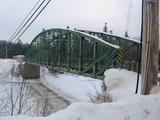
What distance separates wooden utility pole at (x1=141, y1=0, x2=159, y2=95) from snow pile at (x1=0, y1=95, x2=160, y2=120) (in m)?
1.79

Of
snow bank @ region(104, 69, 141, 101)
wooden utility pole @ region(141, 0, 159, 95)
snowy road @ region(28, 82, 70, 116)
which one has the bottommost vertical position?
snowy road @ region(28, 82, 70, 116)

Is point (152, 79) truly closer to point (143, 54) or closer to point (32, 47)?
point (143, 54)

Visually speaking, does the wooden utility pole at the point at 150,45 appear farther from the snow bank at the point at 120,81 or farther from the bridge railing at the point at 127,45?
the bridge railing at the point at 127,45

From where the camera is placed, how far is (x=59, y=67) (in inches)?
1462

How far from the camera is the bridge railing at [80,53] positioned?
26.4m

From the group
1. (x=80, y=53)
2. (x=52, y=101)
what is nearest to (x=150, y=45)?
(x=80, y=53)

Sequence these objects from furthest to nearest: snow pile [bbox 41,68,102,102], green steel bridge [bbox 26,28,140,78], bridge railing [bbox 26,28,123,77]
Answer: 1. snow pile [bbox 41,68,102,102]
2. bridge railing [bbox 26,28,123,77]
3. green steel bridge [bbox 26,28,140,78]

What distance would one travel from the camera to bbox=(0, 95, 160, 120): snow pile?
277 inches

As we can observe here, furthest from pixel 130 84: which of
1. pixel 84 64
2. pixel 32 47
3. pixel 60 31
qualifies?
pixel 32 47

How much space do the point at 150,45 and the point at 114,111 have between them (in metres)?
2.93

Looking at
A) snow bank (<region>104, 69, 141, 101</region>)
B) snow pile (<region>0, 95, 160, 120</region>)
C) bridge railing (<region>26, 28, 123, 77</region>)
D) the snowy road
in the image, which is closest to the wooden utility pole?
snow pile (<region>0, 95, 160, 120</region>)

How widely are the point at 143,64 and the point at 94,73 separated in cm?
1648

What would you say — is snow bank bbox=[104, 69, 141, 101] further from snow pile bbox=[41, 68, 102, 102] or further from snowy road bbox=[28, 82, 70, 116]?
snow pile bbox=[41, 68, 102, 102]

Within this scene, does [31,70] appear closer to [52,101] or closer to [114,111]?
[52,101]
